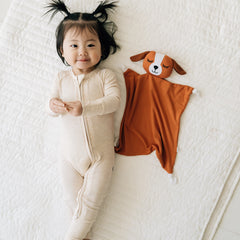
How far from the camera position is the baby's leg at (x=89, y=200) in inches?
40.3

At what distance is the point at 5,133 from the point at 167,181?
82cm

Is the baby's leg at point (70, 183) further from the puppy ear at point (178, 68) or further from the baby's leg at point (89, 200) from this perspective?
the puppy ear at point (178, 68)

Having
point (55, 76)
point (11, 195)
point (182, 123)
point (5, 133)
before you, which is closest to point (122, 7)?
point (55, 76)

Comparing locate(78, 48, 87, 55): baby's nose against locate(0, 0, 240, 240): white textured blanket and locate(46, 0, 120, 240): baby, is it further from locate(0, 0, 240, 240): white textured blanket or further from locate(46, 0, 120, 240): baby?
locate(0, 0, 240, 240): white textured blanket

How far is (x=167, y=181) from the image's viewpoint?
44.4 inches

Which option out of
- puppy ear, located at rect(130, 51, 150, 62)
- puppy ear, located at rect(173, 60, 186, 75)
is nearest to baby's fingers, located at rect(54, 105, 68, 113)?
puppy ear, located at rect(130, 51, 150, 62)

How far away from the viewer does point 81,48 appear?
1002 millimetres

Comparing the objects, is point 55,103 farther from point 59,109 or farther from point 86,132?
point 86,132

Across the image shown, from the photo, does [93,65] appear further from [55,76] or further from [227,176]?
[227,176]

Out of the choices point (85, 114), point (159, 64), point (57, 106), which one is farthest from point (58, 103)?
point (159, 64)

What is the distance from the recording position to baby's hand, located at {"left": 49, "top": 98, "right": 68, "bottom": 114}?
97 cm

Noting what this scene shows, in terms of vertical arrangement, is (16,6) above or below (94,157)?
above

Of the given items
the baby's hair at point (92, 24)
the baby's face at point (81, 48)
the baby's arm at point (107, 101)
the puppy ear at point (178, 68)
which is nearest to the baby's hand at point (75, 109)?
the baby's arm at point (107, 101)

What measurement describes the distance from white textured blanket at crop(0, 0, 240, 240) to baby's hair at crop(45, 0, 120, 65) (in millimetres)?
44
